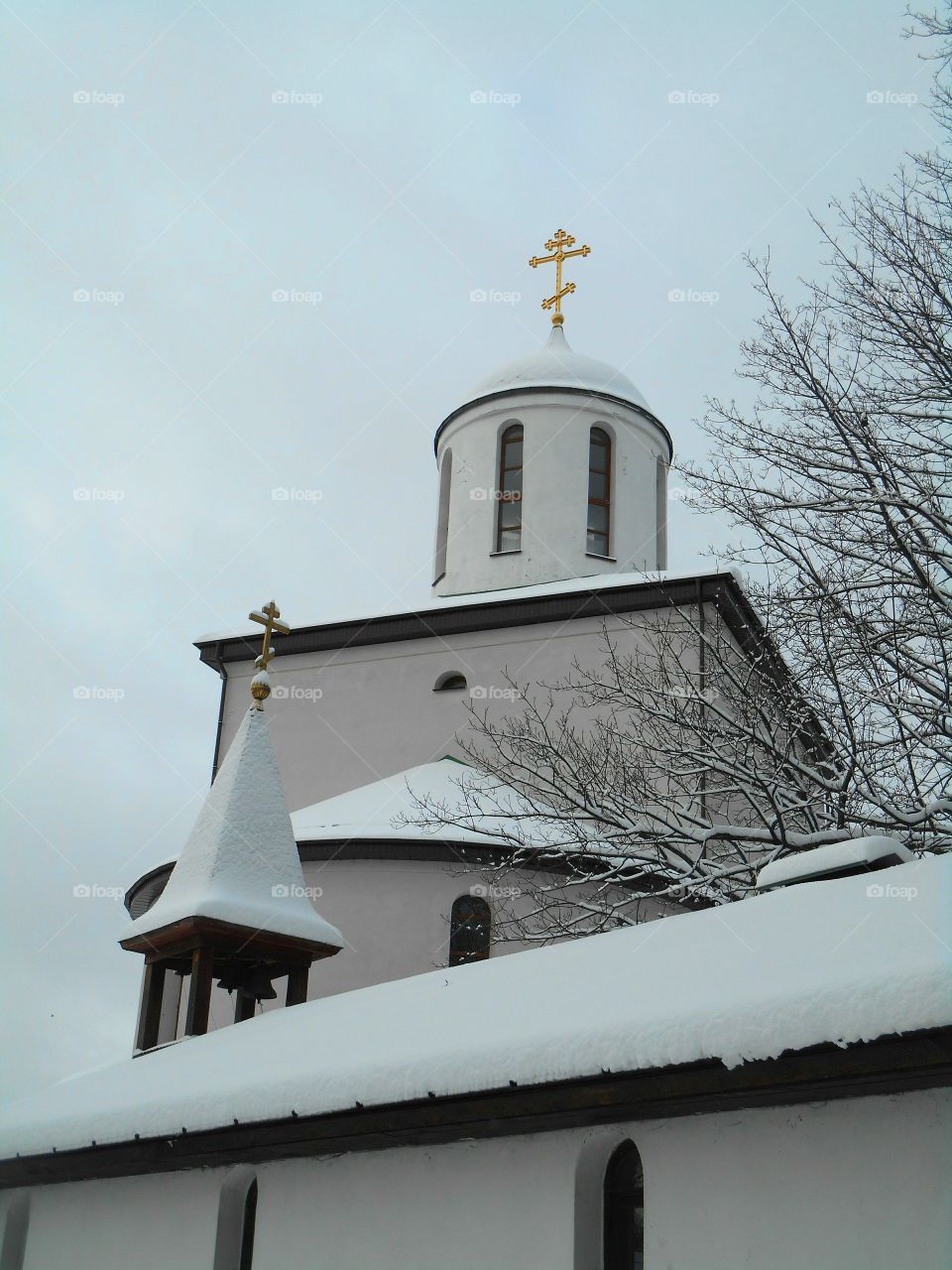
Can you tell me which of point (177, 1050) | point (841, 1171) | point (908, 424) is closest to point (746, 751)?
point (908, 424)

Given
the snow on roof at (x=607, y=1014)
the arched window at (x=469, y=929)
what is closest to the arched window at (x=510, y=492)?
the arched window at (x=469, y=929)

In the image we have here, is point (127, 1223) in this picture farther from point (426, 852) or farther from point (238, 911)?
point (426, 852)

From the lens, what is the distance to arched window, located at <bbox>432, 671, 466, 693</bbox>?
57.5ft

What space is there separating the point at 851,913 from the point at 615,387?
1517cm

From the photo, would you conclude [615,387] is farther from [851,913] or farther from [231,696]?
[851,913]

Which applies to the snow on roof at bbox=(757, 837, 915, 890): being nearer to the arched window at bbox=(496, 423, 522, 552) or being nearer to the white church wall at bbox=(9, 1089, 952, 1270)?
the white church wall at bbox=(9, 1089, 952, 1270)

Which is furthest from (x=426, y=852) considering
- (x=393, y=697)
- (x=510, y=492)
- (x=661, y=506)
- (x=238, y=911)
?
(x=661, y=506)

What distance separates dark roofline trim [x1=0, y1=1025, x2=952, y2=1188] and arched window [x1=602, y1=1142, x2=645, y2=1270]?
23 centimetres

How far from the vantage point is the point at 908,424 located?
9.58m

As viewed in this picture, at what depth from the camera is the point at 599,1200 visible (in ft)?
18.0

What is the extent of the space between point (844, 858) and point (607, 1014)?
1.88 meters

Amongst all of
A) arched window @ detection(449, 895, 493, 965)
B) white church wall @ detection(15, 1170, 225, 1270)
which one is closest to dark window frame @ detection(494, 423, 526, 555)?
arched window @ detection(449, 895, 493, 965)

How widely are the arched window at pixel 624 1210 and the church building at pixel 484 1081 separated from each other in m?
0.01

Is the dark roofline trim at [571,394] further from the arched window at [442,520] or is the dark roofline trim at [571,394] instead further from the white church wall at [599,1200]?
the white church wall at [599,1200]
